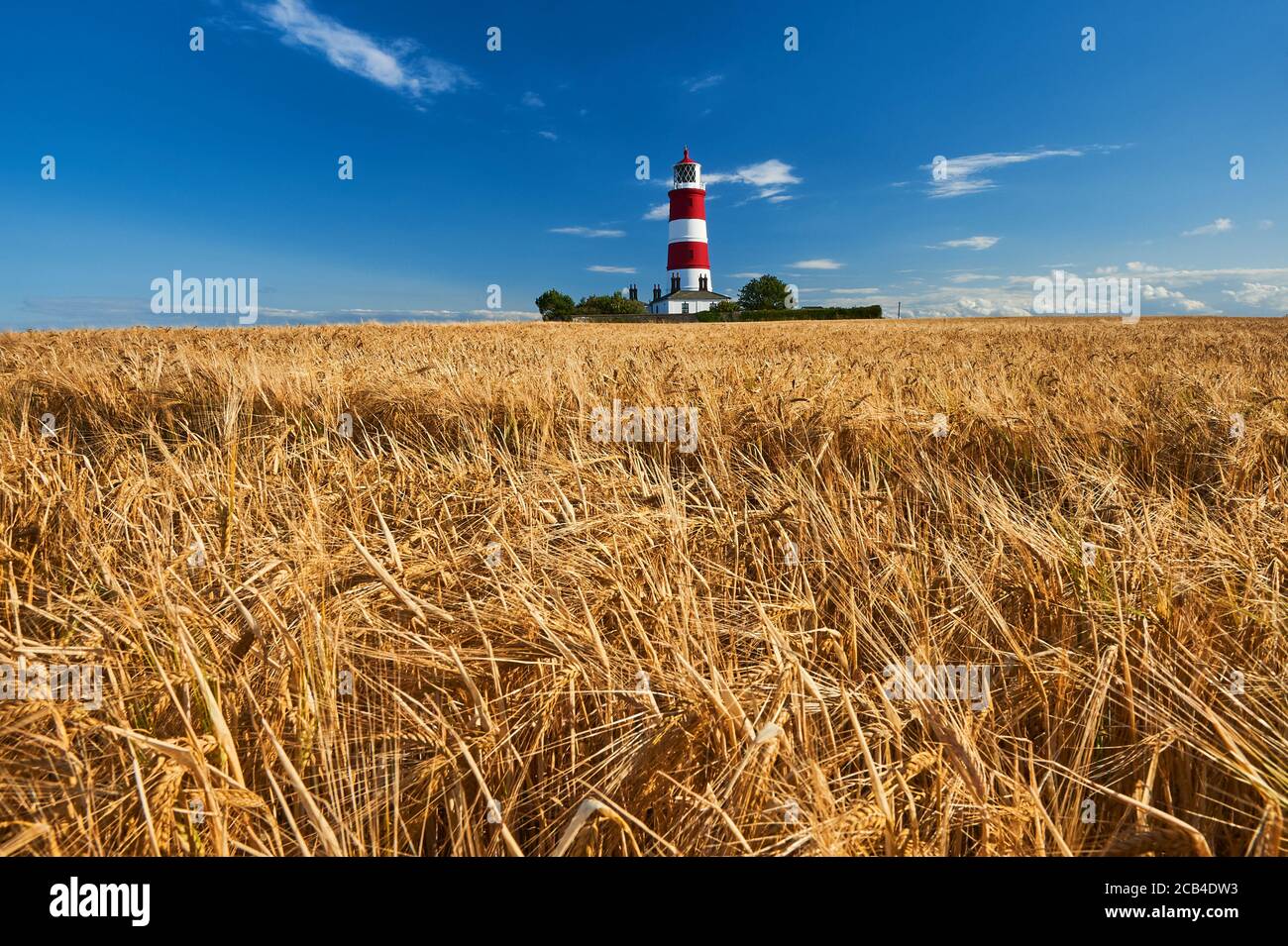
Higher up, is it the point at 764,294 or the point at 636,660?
the point at 764,294

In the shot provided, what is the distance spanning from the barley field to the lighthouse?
185 feet

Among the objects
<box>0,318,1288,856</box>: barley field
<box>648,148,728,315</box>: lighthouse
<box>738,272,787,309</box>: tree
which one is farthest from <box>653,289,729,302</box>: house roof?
<box>0,318,1288,856</box>: barley field

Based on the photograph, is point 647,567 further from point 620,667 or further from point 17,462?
point 17,462

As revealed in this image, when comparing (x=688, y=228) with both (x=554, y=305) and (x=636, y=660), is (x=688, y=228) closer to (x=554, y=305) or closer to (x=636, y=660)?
(x=554, y=305)

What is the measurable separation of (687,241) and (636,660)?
59.0m

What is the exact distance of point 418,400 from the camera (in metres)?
3.89

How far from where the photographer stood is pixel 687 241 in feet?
185

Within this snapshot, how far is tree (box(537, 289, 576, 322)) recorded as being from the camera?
206 ft

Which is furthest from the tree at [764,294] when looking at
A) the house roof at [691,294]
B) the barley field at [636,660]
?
the barley field at [636,660]

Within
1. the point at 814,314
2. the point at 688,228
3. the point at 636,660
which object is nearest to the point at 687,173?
the point at 688,228

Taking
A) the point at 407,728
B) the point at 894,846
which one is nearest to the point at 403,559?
the point at 407,728

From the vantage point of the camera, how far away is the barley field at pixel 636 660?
937 mm

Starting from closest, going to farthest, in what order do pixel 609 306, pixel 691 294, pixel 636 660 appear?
pixel 636 660, pixel 691 294, pixel 609 306

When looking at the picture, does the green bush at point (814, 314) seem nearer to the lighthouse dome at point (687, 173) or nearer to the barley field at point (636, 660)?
the lighthouse dome at point (687, 173)
